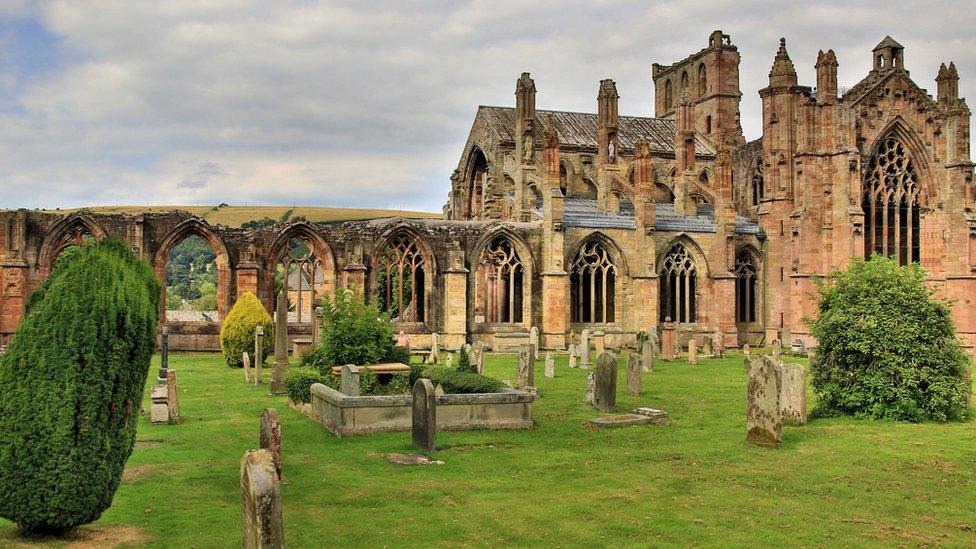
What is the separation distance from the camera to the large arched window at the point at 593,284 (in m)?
37.5

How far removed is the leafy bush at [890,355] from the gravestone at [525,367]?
6122 mm

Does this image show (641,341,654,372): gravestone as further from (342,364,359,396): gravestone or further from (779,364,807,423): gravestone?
(342,364,359,396): gravestone

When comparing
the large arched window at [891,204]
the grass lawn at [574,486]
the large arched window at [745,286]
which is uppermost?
the large arched window at [891,204]

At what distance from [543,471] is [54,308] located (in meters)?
6.65

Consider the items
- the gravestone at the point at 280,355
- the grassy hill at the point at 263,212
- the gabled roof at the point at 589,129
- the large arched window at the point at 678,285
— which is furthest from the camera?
the grassy hill at the point at 263,212

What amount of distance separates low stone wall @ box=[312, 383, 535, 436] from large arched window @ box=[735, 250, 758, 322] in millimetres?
26948

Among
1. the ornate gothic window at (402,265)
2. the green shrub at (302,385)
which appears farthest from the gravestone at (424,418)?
the ornate gothic window at (402,265)

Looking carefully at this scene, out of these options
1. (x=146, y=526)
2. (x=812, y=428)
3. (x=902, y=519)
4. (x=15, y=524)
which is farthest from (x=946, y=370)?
(x=15, y=524)

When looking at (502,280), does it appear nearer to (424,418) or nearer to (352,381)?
(352,381)

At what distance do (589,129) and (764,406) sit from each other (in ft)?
113

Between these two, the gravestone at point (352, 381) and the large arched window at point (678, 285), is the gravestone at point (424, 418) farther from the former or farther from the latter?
the large arched window at point (678, 285)

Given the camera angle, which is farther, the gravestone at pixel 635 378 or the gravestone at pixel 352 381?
the gravestone at pixel 635 378

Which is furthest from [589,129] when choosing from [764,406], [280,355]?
[764,406]

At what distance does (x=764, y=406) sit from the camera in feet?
47.8
